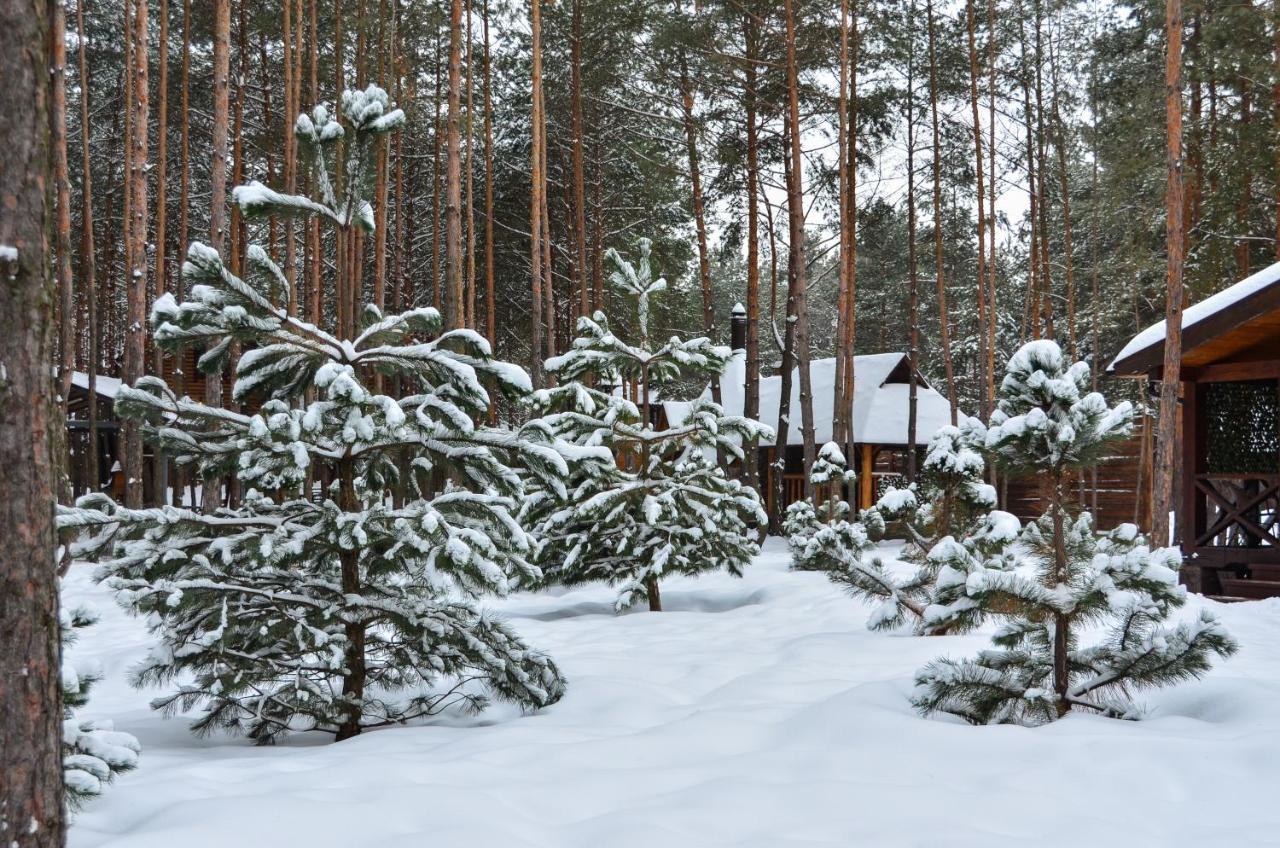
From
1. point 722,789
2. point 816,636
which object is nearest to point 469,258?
point 816,636

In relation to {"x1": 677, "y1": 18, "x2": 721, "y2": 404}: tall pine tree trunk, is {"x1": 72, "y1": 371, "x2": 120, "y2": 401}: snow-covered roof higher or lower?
lower

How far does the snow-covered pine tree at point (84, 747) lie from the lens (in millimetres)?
2836

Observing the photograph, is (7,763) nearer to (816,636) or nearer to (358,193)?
(358,193)

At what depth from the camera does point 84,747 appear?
3.09 meters

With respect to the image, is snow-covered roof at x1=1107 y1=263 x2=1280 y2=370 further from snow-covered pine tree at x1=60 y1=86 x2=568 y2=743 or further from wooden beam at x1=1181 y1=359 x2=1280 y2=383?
snow-covered pine tree at x1=60 y1=86 x2=568 y2=743

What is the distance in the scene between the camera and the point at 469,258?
18281 millimetres

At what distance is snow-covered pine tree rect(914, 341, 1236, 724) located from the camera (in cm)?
402

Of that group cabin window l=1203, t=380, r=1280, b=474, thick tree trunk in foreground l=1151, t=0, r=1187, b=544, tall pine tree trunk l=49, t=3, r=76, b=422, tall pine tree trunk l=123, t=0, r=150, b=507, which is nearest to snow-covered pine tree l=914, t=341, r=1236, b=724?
thick tree trunk in foreground l=1151, t=0, r=1187, b=544

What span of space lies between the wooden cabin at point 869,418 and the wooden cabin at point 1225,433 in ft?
34.8

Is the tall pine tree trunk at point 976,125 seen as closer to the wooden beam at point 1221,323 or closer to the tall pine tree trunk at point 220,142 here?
the wooden beam at point 1221,323

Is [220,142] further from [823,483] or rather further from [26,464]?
[26,464]

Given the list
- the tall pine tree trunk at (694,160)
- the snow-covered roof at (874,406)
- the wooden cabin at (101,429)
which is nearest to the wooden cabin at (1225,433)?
the tall pine tree trunk at (694,160)

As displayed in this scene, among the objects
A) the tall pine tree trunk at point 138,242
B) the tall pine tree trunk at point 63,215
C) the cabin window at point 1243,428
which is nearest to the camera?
the tall pine tree trunk at point 63,215

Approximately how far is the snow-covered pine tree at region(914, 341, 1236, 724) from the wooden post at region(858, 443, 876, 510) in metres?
18.1
